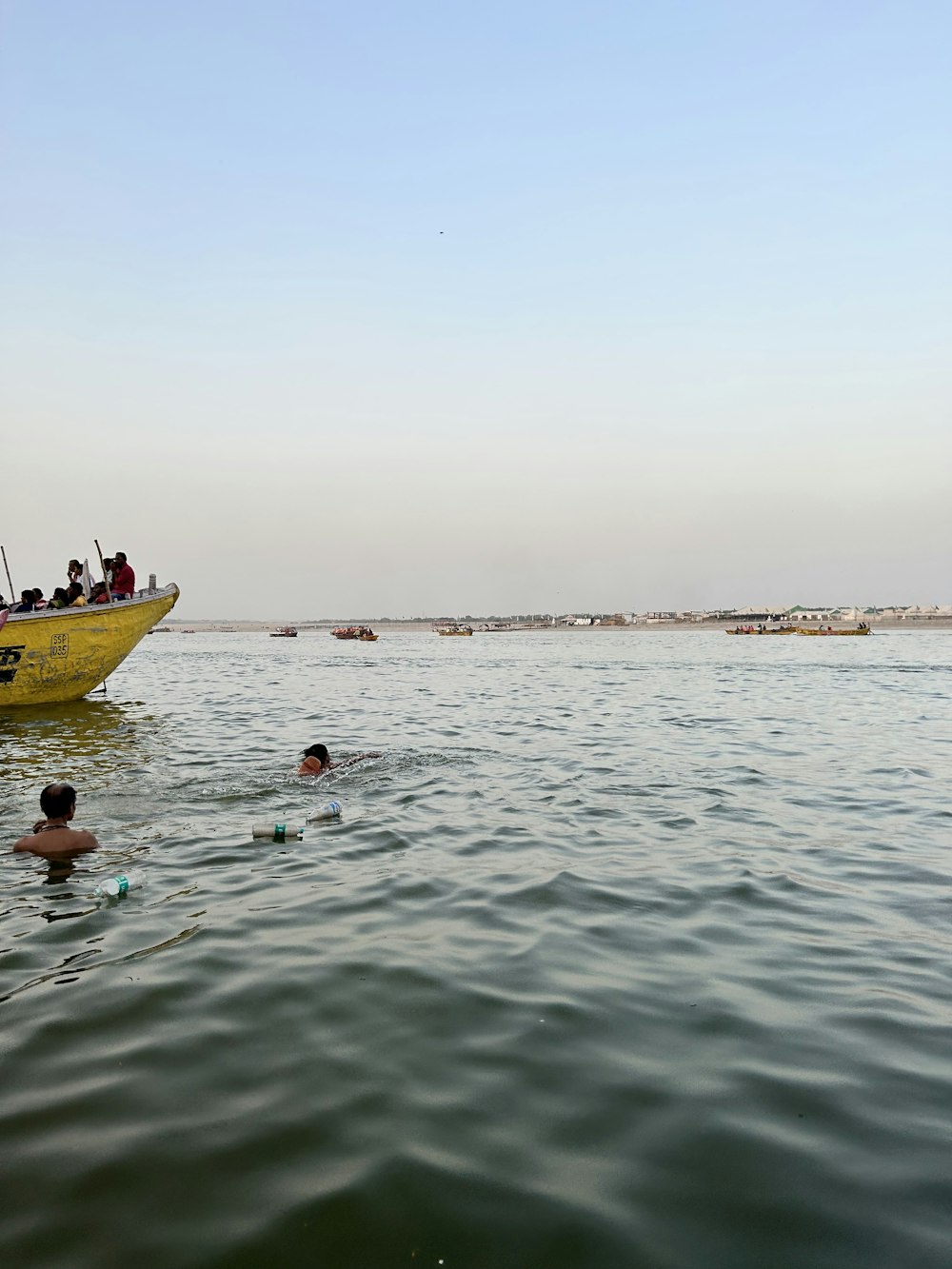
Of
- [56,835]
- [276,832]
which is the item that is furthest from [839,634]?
[56,835]

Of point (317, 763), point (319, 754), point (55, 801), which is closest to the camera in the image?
point (55, 801)

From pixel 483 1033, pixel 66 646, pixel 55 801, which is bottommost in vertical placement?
pixel 483 1033

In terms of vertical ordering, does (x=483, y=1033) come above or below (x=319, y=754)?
below

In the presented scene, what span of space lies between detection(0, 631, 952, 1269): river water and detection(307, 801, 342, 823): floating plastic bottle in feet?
0.50

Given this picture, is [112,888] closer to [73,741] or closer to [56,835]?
[56,835]

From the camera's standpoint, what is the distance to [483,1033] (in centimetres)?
459

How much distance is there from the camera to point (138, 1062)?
4.20 m

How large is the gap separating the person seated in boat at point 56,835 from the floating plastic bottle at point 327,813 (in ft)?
7.89

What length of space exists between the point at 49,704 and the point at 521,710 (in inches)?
533

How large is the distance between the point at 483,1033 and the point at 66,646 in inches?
807

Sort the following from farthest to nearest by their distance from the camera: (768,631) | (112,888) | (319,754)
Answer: (768,631) < (319,754) < (112,888)

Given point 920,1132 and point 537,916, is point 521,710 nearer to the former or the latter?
point 537,916

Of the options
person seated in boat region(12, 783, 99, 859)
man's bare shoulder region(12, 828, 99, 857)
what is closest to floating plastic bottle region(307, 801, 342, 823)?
person seated in boat region(12, 783, 99, 859)

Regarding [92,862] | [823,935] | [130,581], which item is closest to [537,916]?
[823,935]
